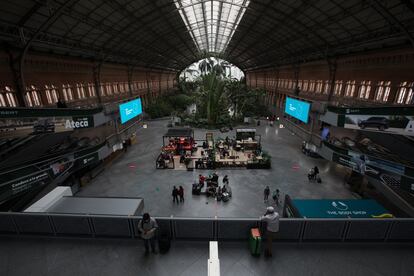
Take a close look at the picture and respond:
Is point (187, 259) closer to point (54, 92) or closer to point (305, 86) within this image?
point (54, 92)

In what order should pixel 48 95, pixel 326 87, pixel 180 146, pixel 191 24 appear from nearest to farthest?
pixel 48 95
pixel 180 146
pixel 326 87
pixel 191 24

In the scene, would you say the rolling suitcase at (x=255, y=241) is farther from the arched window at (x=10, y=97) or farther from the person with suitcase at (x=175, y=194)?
the arched window at (x=10, y=97)

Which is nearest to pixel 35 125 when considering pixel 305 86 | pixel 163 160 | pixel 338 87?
pixel 163 160

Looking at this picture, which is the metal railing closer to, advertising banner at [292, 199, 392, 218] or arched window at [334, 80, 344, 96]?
advertising banner at [292, 199, 392, 218]

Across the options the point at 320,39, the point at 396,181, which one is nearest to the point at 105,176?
the point at 396,181

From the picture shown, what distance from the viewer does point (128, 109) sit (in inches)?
825

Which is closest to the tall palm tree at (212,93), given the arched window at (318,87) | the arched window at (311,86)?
the arched window at (311,86)

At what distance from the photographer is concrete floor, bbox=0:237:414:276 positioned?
582 cm

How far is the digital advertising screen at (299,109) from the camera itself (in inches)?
708

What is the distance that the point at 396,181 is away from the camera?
10.5 meters

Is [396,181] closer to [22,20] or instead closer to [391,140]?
[391,140]

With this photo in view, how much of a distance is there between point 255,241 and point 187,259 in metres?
2.08

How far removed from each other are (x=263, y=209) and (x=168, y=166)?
34.4ft

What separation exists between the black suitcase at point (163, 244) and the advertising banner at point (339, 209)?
17.7 ft
